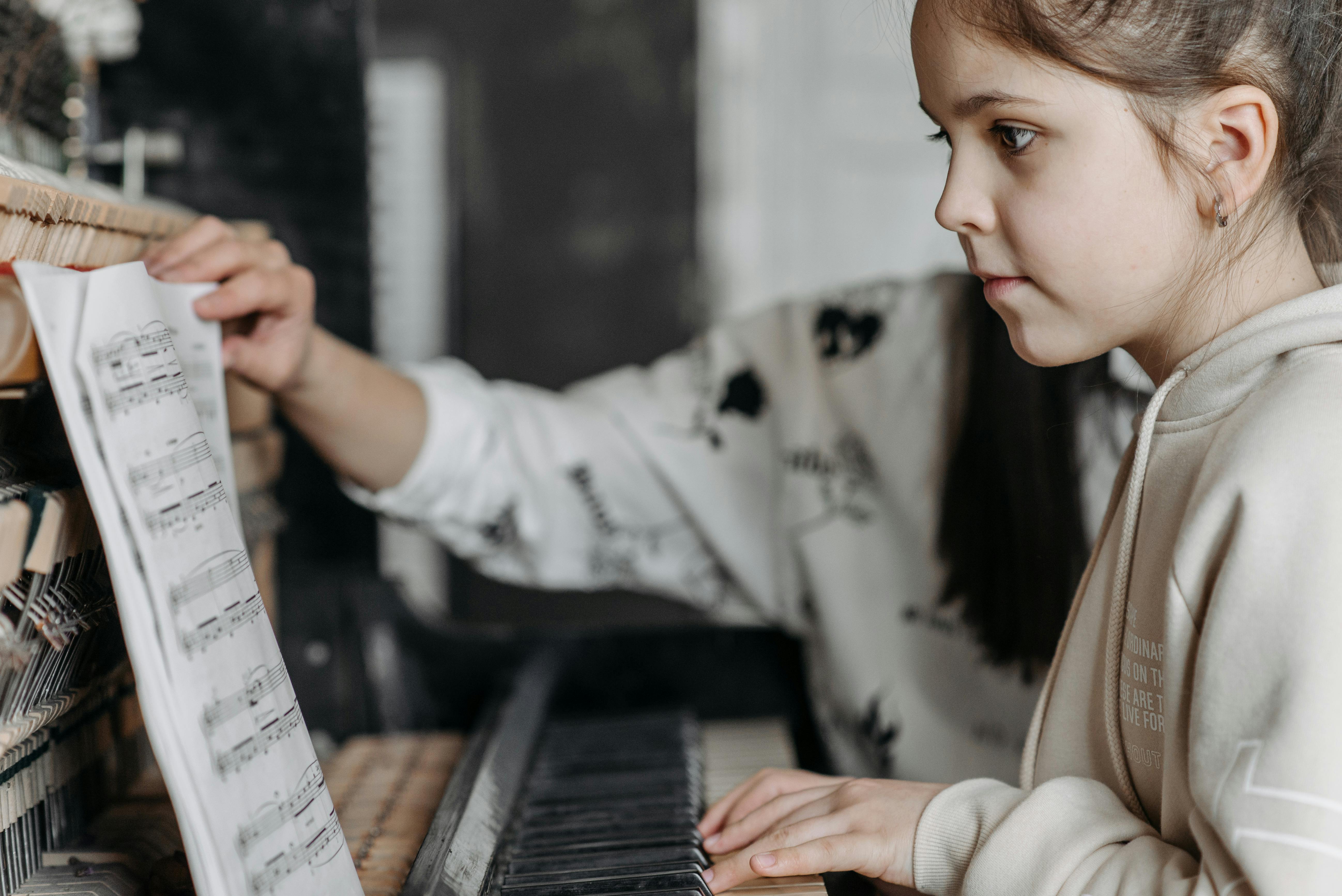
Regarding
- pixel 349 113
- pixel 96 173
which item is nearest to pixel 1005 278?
pixel 349 113

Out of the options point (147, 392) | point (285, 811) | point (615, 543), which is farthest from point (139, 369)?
point (615, 543)

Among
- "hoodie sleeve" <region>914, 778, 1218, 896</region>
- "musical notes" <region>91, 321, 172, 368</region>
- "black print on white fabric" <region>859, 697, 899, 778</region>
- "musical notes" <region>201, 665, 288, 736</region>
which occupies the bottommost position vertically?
"black print on white fabric" <region>859, 697, 899, 778</region>

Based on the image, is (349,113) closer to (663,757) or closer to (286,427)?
(286,427)

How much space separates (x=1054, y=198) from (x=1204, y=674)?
0.99 ft

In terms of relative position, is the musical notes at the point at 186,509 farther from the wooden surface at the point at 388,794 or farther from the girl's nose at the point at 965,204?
the girl's nose at the point at 965,204

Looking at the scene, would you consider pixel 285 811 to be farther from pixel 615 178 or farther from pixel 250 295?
pixel 615 178

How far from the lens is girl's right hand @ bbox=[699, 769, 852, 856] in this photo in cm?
77

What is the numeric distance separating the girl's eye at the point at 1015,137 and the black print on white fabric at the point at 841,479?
1.90 feet

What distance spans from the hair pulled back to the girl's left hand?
1.50ft

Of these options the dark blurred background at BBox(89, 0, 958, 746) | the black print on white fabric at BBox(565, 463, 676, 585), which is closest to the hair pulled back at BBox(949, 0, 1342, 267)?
the black print on white fabric at BBox(565, 463, 676, 585)

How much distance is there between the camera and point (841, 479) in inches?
48.8

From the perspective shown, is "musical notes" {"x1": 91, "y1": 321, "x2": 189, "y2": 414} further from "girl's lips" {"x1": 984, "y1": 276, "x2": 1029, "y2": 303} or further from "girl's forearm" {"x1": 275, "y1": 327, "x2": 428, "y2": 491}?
"girl's lips" {"x1": 984, "y1": 276, "x2": 1029, "y2": 303}

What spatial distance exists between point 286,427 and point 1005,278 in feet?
2.65

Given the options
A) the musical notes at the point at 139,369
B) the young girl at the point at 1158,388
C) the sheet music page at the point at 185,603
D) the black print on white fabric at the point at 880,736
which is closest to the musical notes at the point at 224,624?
the sheet music page at the point at 185,603
